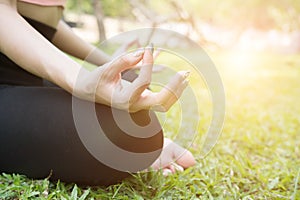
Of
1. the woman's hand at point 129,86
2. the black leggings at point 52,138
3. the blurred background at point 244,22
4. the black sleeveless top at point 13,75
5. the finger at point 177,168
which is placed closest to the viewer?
the woman's hand at point 129,86

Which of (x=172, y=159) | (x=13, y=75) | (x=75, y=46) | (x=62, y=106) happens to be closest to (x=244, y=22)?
(x=75, y=46)

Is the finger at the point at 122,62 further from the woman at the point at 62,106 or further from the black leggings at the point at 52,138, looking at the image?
the black leggings at the point at 52,138

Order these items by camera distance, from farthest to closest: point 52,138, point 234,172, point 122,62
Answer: point 234,172, point 52,138, point 122,62

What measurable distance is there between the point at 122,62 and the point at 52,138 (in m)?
0.23

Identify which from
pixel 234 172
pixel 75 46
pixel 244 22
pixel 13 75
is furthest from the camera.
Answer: pixel 244 22

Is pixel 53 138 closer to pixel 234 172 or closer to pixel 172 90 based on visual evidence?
pixel 172 90

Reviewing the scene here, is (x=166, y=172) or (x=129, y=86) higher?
(x=129, y=86)

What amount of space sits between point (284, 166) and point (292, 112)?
1.13m

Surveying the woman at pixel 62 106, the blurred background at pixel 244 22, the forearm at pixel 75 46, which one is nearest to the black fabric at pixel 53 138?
the woman at pixel 62 106

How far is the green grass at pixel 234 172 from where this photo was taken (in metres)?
0.83

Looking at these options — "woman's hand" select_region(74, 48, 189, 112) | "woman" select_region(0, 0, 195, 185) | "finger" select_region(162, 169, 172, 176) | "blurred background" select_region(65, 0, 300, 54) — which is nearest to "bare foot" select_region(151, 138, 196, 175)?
"finger" select_region(162, 169, 172, 176)

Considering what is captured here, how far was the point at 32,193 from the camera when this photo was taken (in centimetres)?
78

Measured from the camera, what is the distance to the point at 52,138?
754 mm

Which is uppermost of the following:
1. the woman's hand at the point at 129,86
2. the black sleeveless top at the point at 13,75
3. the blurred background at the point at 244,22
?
the blurred background at the point at 244,22
